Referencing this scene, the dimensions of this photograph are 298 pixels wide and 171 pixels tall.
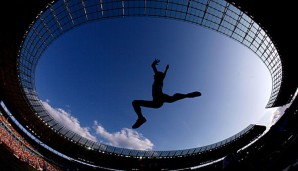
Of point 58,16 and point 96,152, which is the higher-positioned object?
point 58,16

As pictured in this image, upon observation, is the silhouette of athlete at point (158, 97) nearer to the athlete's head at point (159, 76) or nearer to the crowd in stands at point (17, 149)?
the athlete's head at point (159, 76)

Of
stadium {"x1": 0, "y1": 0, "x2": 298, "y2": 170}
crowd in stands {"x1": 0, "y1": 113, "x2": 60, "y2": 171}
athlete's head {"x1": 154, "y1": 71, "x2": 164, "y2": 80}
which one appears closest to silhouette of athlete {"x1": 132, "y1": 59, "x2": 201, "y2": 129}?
athlete's head {"x1": 154, "y1": 71, "x2": 164, "y2": 80}

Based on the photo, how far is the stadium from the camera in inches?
1137

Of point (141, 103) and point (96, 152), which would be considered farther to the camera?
point (96, 152)

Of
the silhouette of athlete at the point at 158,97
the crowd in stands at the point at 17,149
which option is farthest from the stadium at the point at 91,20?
the silhouette of athlete at the point at 158,97

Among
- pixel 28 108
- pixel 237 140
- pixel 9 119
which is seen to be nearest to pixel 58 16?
pixel 28 108

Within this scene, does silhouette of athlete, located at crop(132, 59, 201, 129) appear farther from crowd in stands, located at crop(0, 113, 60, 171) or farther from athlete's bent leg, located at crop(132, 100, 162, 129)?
crowd in stands, located at crop(0, 113, 60, 171)

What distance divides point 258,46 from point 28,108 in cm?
3832

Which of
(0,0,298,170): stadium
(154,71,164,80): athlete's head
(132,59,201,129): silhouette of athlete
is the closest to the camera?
(132,59,201,129): silhouette of athlete

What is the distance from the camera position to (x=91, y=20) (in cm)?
3625

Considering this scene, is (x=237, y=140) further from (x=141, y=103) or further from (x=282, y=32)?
(x=141, y=103)

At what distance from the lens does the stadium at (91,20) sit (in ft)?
94.7

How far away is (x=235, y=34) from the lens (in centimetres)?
3838

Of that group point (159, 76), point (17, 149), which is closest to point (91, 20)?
point (17, 149)
